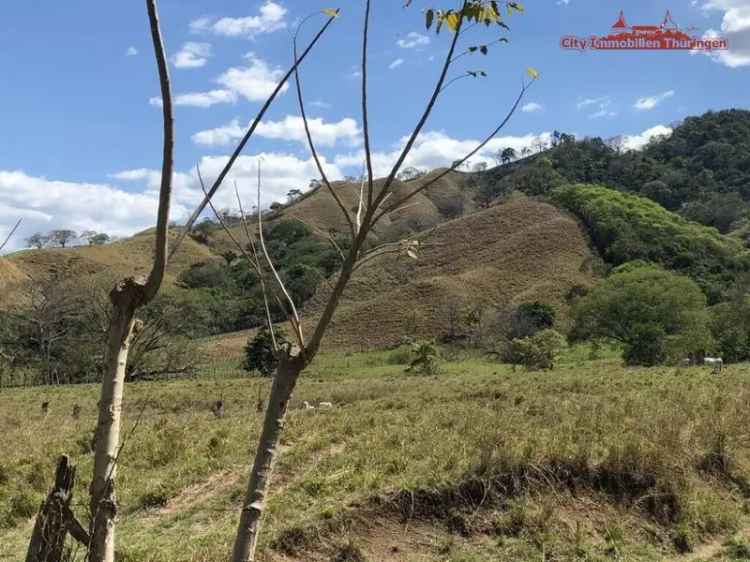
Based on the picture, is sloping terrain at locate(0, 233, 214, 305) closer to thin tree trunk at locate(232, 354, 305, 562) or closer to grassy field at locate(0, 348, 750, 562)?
grassy field at locate(0, 348, 750, 562)

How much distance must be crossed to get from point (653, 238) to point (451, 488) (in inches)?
2850

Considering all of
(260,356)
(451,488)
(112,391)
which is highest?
(112,391)

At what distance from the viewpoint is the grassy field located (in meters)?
6.17

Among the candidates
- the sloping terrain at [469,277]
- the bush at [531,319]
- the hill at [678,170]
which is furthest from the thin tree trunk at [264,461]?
the hill at [678,170]

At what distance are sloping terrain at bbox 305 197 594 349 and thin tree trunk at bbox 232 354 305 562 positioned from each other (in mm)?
53513

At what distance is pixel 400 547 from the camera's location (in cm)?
621

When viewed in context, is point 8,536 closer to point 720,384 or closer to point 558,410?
point 558,410

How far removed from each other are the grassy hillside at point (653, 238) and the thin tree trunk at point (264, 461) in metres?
63.3

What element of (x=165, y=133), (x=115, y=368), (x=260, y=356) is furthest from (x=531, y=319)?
(x=165, y=133)

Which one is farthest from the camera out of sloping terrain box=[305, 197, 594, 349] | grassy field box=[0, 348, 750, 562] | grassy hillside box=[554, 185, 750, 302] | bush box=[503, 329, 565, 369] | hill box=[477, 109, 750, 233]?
hill box=[477, 109, 750, 233]

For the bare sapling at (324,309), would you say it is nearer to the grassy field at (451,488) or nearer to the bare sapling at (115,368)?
the bare sapling at (115,368)

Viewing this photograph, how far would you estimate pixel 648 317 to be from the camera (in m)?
34.9

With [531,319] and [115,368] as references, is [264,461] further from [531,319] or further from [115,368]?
[531,319]

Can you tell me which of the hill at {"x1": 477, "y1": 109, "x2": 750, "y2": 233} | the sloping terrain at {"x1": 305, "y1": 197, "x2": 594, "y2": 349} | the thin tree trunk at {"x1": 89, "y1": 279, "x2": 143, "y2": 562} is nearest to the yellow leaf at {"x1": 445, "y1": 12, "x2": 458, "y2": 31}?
the thin tree trunk at {"x1": 89, "y1": 279, "x2": 143, "y2": 562}
